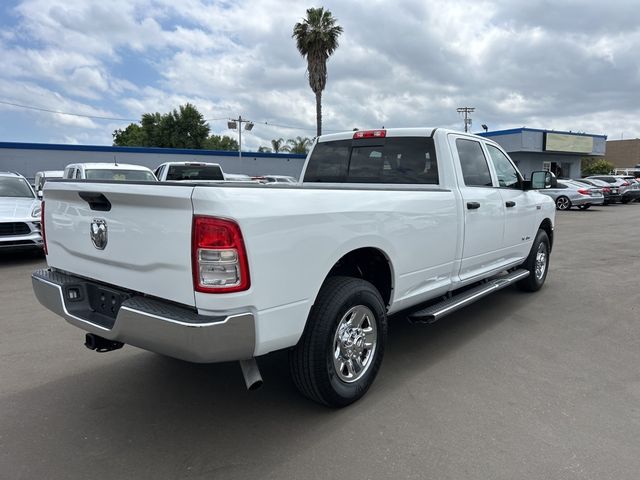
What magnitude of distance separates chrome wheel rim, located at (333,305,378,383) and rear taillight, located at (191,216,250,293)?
0.93 metres

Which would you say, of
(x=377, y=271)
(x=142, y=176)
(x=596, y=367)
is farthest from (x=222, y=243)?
(x=142, y=176)

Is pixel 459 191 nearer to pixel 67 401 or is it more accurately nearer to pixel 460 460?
pixel 460 460

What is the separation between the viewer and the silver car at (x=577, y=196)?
76.3 ft

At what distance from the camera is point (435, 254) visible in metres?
3.98

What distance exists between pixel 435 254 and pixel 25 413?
321 cm

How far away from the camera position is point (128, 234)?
9.04ft

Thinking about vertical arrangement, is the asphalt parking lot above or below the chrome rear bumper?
below

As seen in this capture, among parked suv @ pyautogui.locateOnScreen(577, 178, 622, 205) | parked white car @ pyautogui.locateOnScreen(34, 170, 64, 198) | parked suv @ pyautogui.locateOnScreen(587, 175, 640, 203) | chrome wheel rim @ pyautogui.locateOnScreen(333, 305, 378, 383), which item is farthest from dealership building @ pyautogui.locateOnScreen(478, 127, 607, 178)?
chrome wheel rim @ pyautogui.locateOnScreen(333, 305, 378, 383)

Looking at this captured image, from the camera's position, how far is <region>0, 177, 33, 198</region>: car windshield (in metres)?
9.59

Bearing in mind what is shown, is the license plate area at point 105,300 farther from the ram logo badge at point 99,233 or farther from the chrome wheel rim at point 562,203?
the chrome wheel rim at point 562,203

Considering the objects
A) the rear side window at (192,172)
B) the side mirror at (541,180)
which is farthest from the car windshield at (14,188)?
the side mirror at (541,180)

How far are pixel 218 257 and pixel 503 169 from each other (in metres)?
4.10

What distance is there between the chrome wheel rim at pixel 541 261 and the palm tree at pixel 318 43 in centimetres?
2415

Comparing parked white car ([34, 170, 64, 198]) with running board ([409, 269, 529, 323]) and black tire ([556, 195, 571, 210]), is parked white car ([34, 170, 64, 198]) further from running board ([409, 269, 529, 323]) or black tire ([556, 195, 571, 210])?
black tire ([556, 195, 571, 210])
